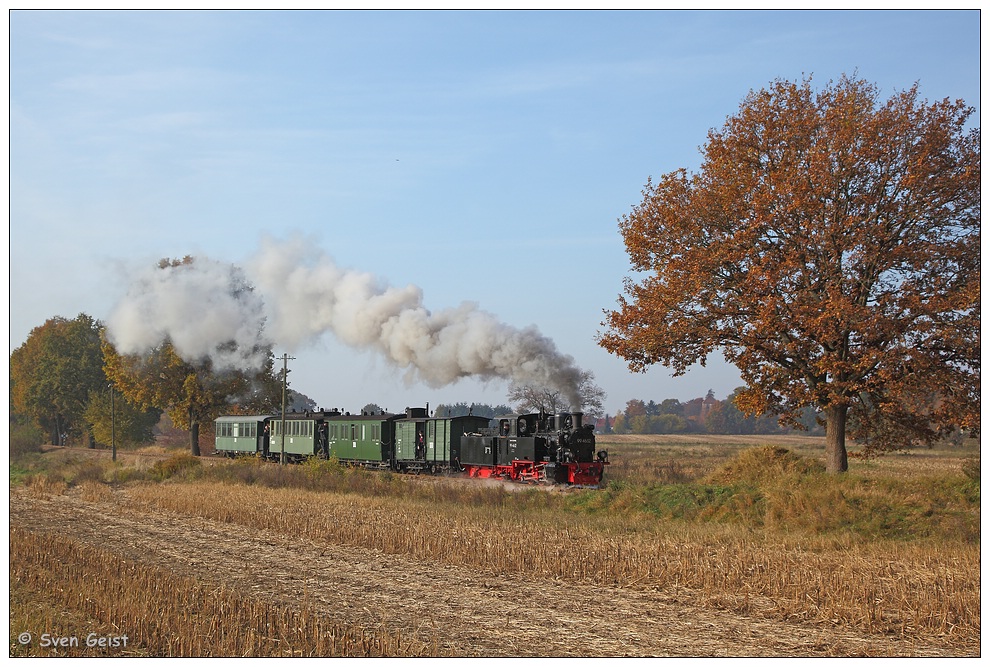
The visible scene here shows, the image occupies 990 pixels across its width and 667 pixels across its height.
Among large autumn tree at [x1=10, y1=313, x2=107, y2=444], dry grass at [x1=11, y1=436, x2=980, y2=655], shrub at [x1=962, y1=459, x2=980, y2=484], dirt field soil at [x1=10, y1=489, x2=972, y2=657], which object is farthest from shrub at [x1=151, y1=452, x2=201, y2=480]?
large autumn tree at [x1=10, y1=313, x2=107, y2=444]

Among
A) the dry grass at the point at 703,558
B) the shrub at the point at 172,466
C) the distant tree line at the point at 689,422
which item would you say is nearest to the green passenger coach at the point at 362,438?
the shrub at the point at 172,466

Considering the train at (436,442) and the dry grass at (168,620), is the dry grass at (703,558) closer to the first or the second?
the dry grass at (168,620)

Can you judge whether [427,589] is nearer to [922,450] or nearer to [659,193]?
[659,193]

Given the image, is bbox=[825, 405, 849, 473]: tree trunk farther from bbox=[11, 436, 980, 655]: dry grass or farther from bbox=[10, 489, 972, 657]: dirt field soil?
bbox=[10, 489, 972, 657]: dirt field soil

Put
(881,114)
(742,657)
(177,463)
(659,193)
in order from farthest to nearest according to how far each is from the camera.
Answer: (177,463) → (659,193) → (881,114) → (742,657)

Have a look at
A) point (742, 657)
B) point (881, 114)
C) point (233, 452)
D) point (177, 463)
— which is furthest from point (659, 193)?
point (233, 452)

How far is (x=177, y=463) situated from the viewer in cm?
4272

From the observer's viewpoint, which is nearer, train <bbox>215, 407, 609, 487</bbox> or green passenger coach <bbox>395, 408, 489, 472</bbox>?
train <bbox>215, 407, 609, 487</bbox>

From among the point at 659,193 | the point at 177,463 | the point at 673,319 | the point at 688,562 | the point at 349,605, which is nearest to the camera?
the point at 349,605

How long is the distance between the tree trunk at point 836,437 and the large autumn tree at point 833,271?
4cm

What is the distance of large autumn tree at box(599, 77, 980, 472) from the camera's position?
23797 mm

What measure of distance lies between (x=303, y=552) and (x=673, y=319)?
1361cm

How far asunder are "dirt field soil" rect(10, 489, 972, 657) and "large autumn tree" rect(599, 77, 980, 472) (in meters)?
12.4

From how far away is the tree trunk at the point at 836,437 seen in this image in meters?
26.7
